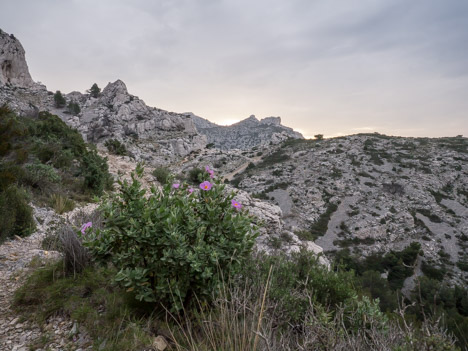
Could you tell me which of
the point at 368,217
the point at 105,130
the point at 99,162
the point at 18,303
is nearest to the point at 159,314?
the point at 18,303

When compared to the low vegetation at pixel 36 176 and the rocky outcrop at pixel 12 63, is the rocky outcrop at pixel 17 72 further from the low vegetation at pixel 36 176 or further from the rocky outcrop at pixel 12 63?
the low vegetation at pixel 36 176

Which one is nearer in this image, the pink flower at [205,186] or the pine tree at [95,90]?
the pink flower at [205,186]

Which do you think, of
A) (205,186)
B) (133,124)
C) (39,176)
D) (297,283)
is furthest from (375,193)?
(133,124)

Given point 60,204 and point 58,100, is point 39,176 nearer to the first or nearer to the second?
point 60,204

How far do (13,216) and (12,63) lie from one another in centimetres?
4984

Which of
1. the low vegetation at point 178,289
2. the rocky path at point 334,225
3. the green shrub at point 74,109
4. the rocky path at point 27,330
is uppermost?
the green shrub at point 74,109

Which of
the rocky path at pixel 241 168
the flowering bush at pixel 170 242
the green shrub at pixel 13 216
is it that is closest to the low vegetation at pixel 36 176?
the green shrub at pixel 13 216

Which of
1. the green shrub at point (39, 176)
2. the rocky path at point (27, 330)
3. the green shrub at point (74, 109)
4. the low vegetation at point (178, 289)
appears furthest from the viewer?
the green shrub at point (74, 109)

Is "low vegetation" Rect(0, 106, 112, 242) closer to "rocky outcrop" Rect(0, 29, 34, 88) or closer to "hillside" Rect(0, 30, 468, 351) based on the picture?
"hillside" Rect(0, 30, 468, 351)

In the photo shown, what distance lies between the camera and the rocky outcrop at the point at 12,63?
3716cm

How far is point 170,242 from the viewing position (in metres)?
2.04

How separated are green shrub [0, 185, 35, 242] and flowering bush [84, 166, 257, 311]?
3.37 m

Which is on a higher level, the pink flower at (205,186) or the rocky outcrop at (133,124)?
the rocky outcrop at (133,124)

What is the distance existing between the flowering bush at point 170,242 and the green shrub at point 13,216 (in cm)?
337
